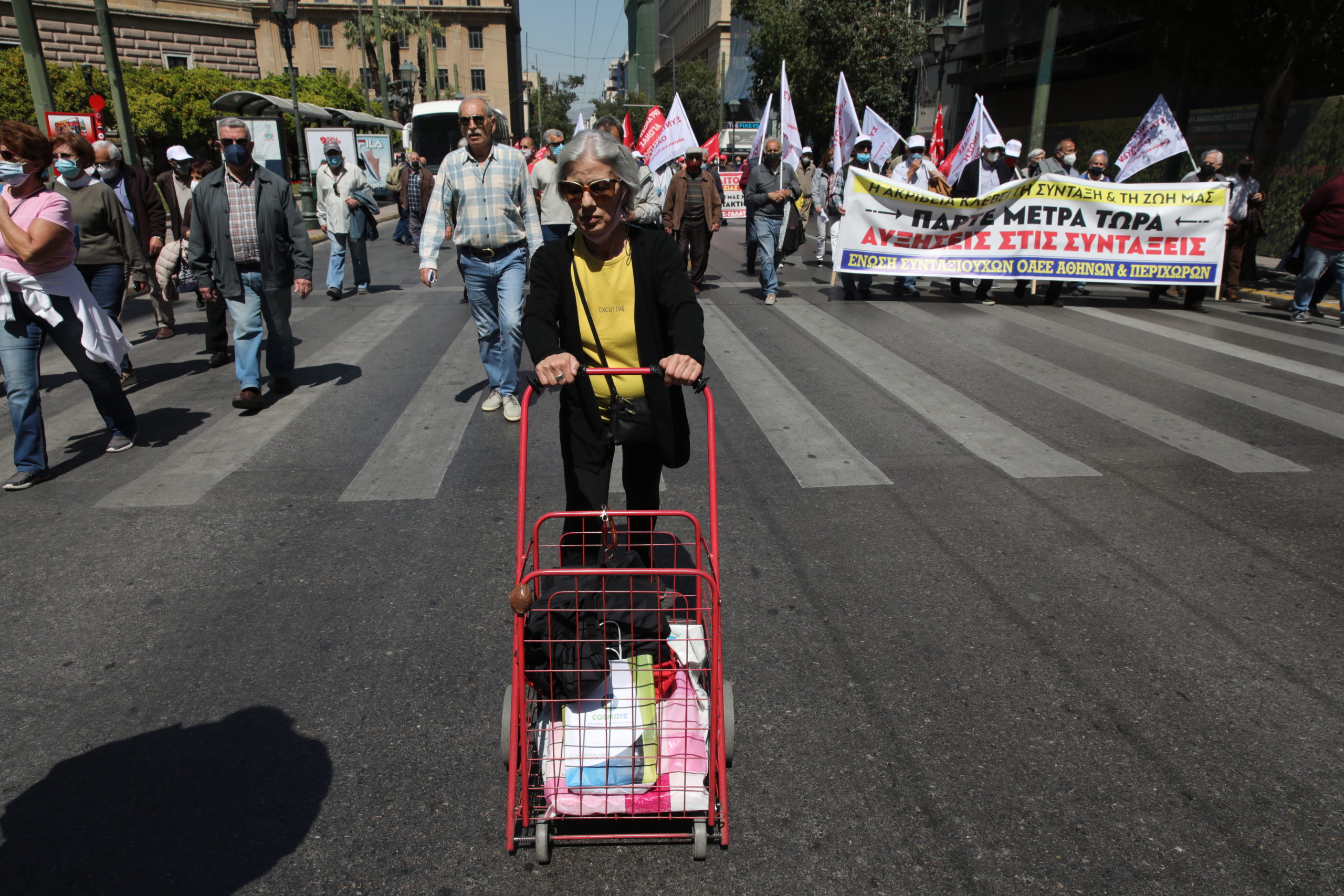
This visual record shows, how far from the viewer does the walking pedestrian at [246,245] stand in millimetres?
6352

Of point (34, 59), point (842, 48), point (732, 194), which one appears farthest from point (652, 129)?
point (842, 48)

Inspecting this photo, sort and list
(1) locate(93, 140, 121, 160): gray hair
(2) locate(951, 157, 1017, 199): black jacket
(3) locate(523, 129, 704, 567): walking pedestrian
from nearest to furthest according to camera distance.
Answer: (3) locate(523, 129, 704, 567): walking pedestrian < (1) locate(93, 140, 121, 160): gray hair < (2) locate(951, 157, 1017, 199): black jacket

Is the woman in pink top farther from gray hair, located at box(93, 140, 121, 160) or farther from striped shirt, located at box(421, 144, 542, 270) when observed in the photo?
gray hair, located at box(93, 140, 121, 160)

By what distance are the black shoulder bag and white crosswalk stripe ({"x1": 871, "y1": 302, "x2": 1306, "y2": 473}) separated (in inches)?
170

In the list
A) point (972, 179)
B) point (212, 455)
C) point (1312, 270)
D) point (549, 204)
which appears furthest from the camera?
point (972, 179)

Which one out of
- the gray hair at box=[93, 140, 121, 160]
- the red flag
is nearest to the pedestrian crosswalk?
the gray hair at box=[93, 140, 121, 160]

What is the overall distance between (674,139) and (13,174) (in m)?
12.0

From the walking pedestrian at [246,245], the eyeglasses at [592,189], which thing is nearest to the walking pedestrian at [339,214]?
the walking pedestrian at [246,245]

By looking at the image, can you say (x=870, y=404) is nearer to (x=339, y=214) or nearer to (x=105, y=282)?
(x=105, y=282)

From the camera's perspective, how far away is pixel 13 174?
4996mm

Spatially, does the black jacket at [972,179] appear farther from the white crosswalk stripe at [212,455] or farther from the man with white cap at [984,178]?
the white crosswalk stripe at [212,455]

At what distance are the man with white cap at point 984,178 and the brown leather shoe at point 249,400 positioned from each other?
874 centimetres

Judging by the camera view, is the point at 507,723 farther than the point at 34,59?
No

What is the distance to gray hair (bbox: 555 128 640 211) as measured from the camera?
2662 mm
